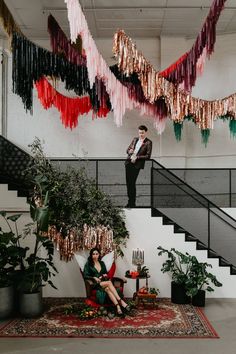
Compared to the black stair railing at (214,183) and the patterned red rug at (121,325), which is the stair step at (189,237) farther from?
the black stair railing at (214,183)

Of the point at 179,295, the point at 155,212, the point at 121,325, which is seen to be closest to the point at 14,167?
the point at 155,212

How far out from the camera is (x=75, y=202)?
695cm

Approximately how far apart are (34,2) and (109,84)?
3295 mm

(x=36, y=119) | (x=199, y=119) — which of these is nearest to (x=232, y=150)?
(x=199, y=119)

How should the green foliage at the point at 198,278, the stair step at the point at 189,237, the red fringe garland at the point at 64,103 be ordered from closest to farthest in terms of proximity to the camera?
the green foliage at the point at 198,278 → the red fringe garland at the point at 64,103 → the stair step at the point at 189,237

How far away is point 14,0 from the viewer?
820 centimetres

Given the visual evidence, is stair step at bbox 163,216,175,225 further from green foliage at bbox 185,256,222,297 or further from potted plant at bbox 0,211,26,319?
potted plant at bbox 0,211,26,319

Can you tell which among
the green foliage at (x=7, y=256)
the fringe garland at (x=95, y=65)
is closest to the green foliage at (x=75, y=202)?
the green foliage at (x=7, y=256)

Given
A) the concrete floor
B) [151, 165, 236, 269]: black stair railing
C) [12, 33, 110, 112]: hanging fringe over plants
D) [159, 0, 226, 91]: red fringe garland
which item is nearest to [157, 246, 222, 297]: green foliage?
[151, 165, 236, 269]: black stair railing

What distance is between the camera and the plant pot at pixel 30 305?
589cm

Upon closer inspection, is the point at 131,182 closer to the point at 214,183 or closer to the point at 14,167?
the point at 14,167

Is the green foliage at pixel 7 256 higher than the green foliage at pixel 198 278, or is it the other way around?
the green foliage at pixel 7 256

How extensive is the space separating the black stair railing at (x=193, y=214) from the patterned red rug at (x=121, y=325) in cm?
152

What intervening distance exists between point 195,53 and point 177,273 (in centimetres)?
371
